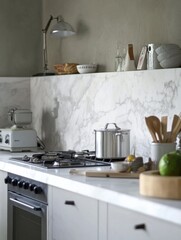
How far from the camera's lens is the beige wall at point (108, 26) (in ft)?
12.3

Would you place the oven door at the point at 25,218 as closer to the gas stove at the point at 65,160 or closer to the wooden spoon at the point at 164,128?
the gas stove at the point at 65,160

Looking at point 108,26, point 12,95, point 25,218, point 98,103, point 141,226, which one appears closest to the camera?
point 141,226

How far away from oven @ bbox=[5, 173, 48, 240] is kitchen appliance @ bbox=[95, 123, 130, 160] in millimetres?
472

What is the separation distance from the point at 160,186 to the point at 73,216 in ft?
2.29

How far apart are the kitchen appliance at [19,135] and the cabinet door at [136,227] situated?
2.10m

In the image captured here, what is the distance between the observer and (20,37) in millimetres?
5285

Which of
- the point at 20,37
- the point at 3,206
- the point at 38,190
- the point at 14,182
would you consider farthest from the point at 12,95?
the point at 38,190

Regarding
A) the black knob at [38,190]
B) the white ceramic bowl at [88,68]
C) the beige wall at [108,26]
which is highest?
A: the beige wall at [108,26]

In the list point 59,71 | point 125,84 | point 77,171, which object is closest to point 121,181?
point 77,171

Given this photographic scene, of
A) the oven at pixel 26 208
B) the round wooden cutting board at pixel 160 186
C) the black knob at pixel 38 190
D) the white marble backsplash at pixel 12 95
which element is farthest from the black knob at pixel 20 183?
the white marble backsplash at pixel 12 95

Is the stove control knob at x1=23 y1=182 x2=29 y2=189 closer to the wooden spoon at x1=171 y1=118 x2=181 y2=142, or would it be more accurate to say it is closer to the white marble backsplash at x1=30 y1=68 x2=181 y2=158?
the white marble backsplash at x1=30 y1=68 x2=181 y2=158

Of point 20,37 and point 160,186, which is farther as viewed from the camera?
point 20,37

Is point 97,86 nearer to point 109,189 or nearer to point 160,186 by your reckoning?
point 109,189

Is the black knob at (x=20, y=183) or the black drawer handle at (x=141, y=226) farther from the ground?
the black knob at (x=20, y=183)
